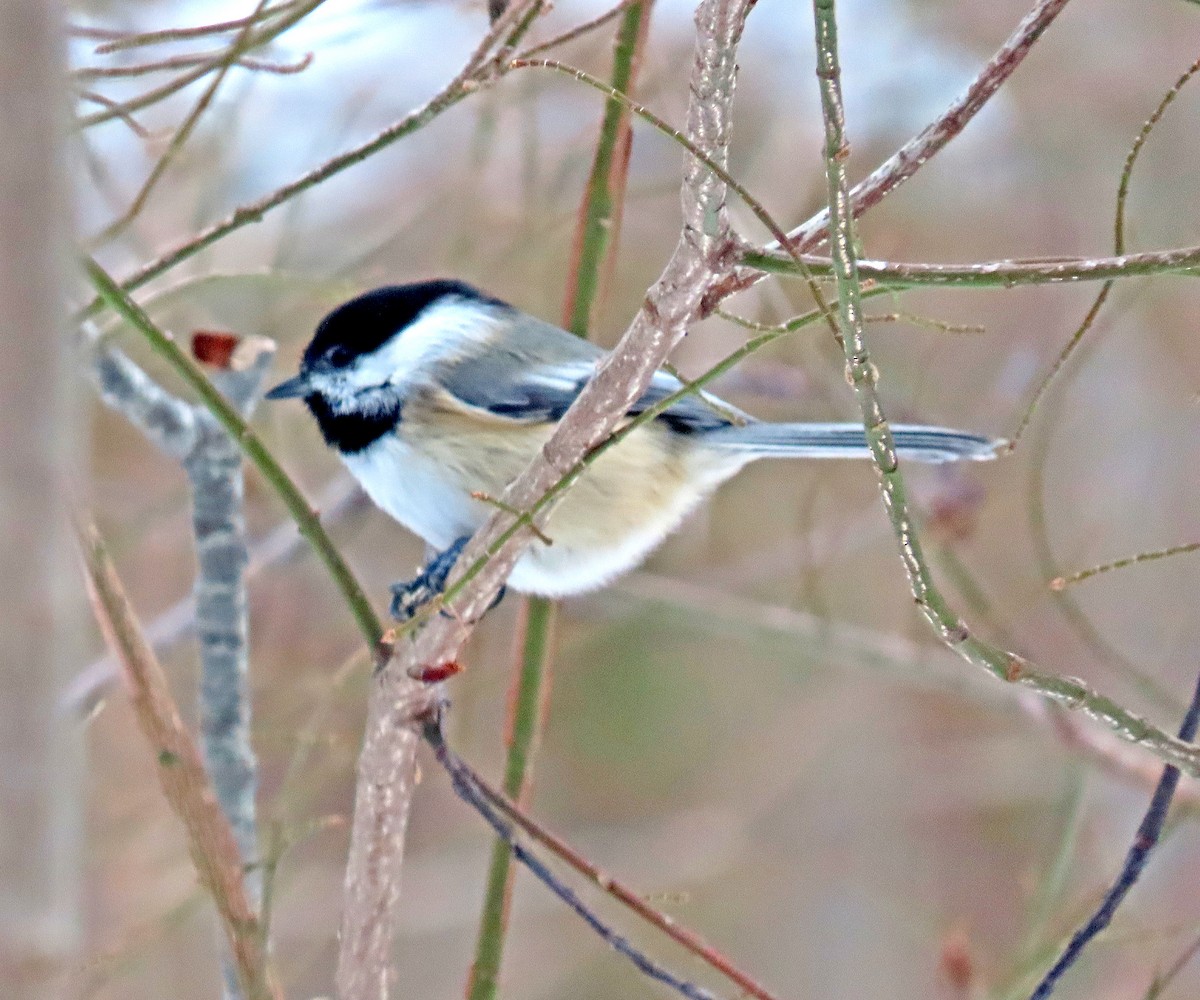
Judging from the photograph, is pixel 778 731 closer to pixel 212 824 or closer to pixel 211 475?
pixel 211 475

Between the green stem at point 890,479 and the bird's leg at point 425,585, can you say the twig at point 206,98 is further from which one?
the green stem at point 890,479

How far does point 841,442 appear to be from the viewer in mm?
1868

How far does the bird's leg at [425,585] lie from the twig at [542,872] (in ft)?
1.17

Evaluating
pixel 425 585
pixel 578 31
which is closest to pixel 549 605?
pixel 425 585

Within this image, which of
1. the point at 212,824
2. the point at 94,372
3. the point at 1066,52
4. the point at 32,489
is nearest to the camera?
the point at 32,489

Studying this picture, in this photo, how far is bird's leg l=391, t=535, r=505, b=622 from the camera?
5.76 ft

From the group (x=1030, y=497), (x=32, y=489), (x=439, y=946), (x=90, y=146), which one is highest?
(x=90, y=146)

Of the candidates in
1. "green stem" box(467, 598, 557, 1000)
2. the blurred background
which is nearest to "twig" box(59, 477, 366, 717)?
the blurred background

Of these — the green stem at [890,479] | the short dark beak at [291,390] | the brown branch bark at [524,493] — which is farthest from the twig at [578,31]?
the short dark beak at [291,390]

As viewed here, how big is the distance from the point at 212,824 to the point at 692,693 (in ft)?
13.3

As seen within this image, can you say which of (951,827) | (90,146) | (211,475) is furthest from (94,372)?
(951,827)

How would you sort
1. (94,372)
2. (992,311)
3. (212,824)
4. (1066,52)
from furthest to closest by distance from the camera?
(992,311) < (1066,52) < (94,372) < (212,824)

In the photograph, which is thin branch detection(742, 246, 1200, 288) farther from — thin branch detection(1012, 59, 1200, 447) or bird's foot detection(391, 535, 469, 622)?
bird's foot detection(391, 535, 469, 622)

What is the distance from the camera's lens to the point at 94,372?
5.31 feet
